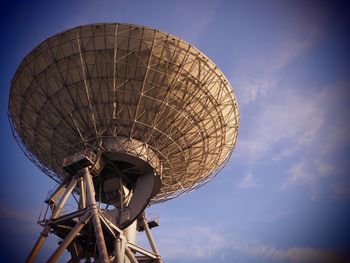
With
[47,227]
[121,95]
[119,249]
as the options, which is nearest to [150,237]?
[119,249]

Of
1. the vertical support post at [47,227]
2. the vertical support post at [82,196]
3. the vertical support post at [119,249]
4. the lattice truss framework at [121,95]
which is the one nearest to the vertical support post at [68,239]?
the vertical support post at [47,227]

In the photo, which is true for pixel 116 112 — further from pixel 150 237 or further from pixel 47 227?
pixel 150 237

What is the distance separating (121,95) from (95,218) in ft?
27.4

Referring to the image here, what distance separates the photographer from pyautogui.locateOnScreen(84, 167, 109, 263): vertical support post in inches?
709

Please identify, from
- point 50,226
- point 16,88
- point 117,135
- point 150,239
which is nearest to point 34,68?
point 16,88

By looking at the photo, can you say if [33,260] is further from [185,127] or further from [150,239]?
[185,127]

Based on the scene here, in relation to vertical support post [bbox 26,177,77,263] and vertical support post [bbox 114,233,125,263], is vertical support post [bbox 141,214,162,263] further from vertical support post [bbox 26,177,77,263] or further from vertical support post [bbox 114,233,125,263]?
vertical support post [bbox 26,177,77,263]

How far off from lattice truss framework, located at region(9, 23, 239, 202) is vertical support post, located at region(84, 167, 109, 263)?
2.90 m

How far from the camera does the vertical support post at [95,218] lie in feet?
59.1

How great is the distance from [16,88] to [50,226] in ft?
33.7

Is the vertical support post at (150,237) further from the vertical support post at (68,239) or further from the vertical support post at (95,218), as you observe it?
the vertical support post at (68,239)

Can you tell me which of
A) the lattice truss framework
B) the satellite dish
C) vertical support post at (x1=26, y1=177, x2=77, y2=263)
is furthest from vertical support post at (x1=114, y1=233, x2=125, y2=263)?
the lattice truss framework

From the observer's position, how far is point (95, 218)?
19.7m

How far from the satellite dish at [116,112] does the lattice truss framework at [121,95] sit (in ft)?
0.22
